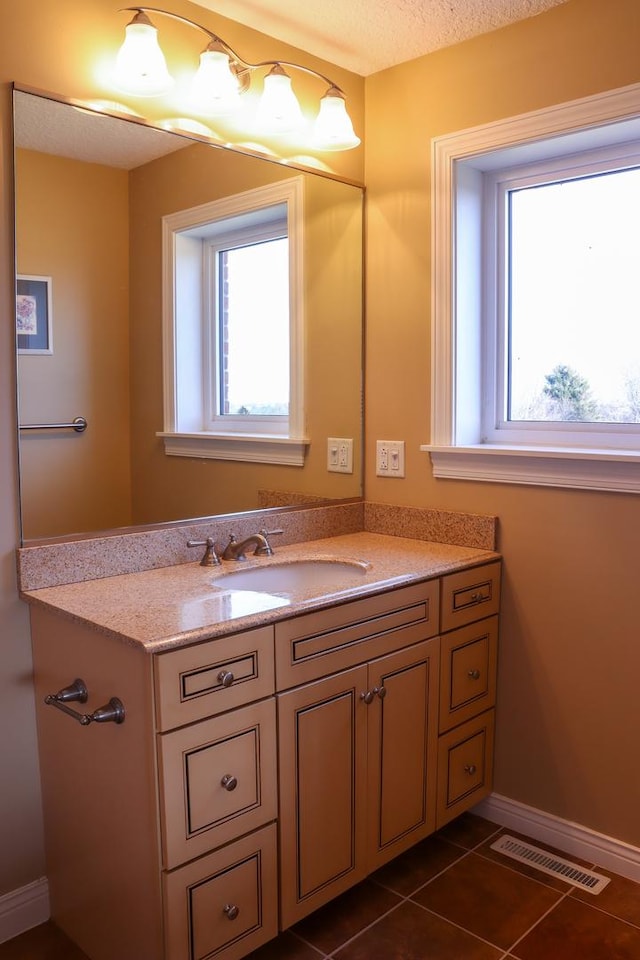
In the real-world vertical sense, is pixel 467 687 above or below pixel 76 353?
below

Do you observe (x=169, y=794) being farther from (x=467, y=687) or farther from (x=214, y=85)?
(x=214, y=85)

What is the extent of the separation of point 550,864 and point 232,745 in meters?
1.09

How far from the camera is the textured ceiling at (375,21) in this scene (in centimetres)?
202

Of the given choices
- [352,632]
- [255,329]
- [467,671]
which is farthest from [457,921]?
[255,329]

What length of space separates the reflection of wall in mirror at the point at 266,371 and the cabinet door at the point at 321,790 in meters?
0.62

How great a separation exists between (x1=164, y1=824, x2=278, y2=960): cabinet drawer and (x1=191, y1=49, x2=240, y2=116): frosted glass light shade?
1.73 meters

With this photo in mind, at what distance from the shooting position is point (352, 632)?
182cm

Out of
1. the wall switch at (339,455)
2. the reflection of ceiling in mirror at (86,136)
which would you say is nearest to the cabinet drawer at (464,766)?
the wall switch at (339,455)

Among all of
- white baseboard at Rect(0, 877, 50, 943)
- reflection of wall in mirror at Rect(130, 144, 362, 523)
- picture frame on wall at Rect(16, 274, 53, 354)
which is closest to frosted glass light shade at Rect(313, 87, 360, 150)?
reflection of wall in mirror at Rect(130, 144, 362, 523)

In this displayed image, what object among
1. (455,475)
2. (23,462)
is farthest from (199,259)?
(455,475)

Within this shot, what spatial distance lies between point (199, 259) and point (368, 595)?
98 cm

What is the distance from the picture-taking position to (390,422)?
2512mm

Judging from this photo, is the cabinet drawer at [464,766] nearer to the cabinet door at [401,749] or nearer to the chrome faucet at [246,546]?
the cabinet door at [401,749]

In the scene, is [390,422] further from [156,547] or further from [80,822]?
[80,822]
